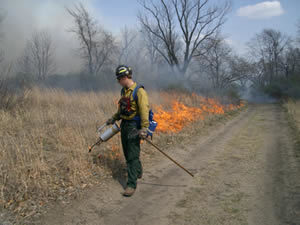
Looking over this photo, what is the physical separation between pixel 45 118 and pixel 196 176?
16.3 ft

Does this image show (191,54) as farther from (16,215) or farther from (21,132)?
(16,215)

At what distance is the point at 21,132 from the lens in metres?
5.61

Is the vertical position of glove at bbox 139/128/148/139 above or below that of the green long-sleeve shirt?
below

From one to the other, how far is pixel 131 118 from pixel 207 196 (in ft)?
5.77

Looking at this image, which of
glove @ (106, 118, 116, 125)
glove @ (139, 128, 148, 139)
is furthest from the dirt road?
glove @ (106, 118, 116, 125)

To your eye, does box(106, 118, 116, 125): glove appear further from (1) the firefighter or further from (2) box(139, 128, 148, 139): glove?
(2) box(139, 128, 148, 139): glove

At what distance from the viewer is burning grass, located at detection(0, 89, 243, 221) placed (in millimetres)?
3312

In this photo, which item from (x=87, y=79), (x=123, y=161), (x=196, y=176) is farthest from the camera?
(x=87, y=79)

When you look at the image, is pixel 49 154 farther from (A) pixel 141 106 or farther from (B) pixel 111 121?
(A) pixel 141 106

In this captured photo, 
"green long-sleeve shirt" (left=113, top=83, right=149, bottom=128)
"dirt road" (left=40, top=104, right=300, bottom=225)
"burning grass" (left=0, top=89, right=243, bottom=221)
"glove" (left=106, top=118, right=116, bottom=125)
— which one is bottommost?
"dirt road" (left=40, top=104, right=300, bottom=225)

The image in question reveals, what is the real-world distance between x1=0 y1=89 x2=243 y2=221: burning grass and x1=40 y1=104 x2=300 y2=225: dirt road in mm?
413

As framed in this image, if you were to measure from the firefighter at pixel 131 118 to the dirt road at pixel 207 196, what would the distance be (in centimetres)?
43

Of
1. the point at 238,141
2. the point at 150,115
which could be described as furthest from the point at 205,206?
the point at 238,141

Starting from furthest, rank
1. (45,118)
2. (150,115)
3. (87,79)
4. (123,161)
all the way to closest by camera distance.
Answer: (87,79)
(45,118)
(123,161)
(150,115)
